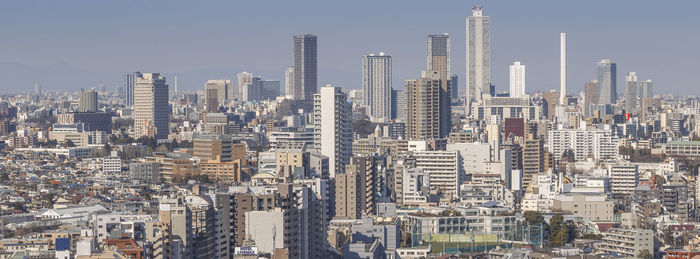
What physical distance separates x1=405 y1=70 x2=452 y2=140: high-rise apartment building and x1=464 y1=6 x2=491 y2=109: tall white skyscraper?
1410 inches

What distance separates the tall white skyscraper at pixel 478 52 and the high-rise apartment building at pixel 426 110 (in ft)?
117

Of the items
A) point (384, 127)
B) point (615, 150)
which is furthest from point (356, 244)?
point (384, 127)

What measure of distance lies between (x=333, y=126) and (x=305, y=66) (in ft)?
155

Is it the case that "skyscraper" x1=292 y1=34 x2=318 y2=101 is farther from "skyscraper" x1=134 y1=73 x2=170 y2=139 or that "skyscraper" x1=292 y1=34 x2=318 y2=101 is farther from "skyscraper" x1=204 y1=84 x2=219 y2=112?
"skyscraper" x1=134 y1=73 x2=170 y2=139

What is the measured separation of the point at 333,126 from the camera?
31.9m

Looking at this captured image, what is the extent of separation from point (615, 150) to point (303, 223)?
25.5m

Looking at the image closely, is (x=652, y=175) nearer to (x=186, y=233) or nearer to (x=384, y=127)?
(x=384, y=127)

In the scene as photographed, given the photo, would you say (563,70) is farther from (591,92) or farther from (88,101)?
(88,101)

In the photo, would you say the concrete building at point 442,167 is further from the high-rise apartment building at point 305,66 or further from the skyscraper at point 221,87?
the skyscraper at point 221,87

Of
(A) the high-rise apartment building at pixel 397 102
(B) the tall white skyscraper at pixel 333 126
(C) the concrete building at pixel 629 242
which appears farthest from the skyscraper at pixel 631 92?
(C) the concrete building at pixel 629 242

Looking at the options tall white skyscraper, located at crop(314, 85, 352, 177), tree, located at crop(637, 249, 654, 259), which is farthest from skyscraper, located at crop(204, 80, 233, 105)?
tree, located at crop(637, 249, 654, 259)

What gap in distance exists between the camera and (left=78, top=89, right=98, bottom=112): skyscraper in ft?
246

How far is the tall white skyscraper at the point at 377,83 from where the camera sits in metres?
73.9

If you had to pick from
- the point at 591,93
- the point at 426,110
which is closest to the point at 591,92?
the point at 591,93
